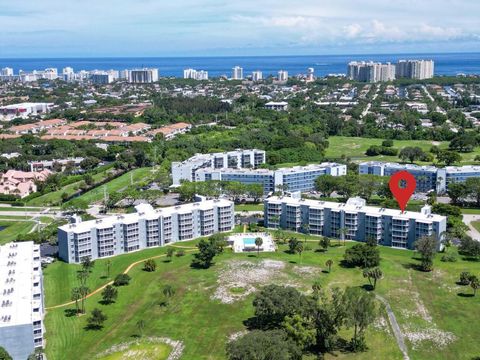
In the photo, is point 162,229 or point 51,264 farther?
point 162,229

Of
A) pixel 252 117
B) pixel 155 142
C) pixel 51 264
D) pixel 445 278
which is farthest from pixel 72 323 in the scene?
pixel 252 117

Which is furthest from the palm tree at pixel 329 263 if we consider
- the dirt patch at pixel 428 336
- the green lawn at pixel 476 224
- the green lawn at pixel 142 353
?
the green lawn at pixel 476 224

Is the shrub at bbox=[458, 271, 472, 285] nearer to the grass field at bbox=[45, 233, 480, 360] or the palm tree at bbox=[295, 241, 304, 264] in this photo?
the grass field at bbox=[45, 233, 480, 360]

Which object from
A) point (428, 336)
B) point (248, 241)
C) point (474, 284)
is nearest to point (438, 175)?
point (248, 241)

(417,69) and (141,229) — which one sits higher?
(417,69)

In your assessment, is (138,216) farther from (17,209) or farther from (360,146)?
(360,146)

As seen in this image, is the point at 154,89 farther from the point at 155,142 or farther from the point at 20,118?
the point at 155,142
